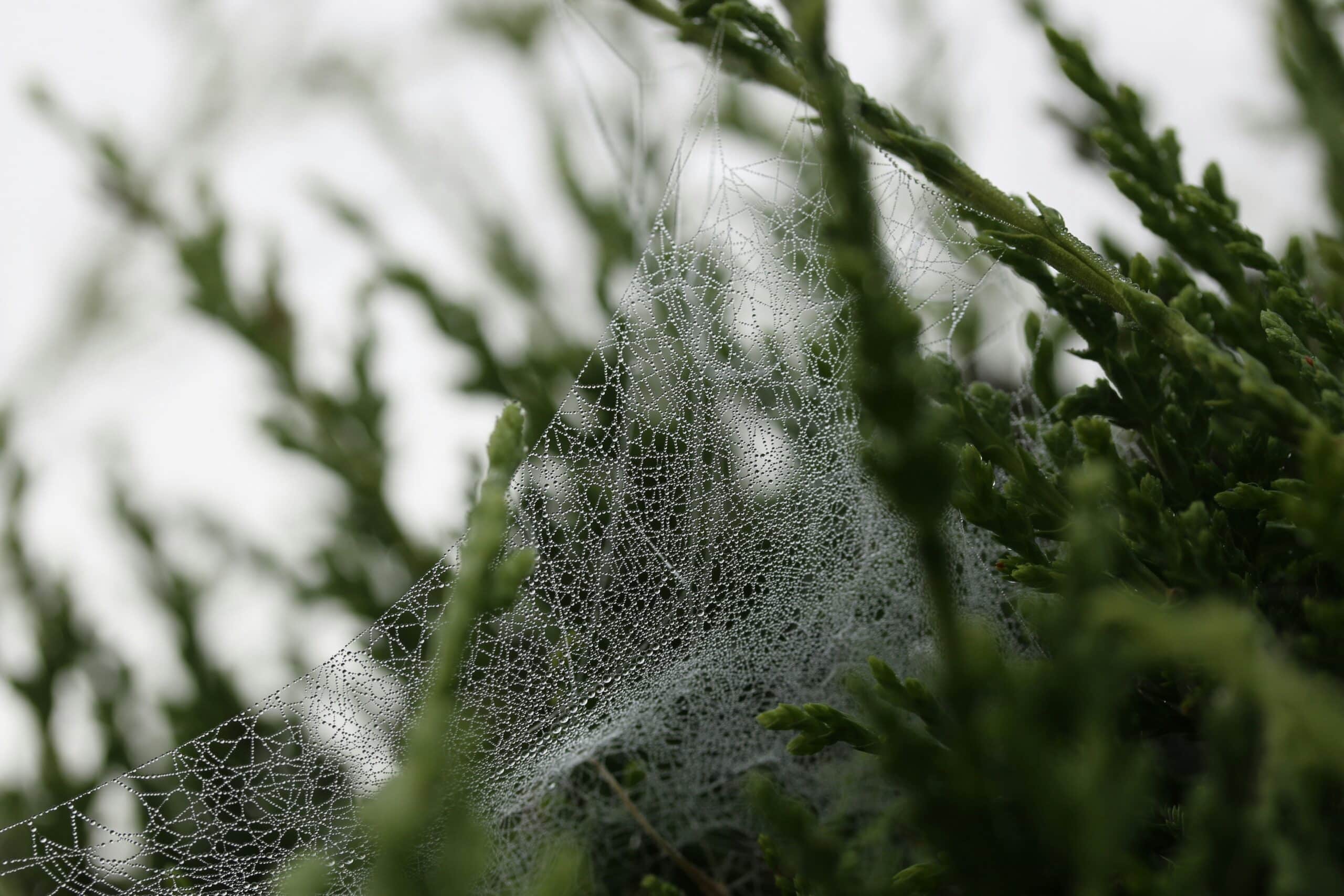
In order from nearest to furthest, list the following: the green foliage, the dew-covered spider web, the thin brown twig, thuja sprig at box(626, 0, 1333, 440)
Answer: the green foliage < thuja sprig at box(626, 0, 1333, 440) < the dew-covered spider web < the thin brown twig

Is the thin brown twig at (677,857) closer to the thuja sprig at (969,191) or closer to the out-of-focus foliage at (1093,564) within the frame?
the out-of-focus foliage at (1093,564)

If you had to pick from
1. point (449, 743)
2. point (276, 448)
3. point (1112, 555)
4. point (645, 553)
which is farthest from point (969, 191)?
point (276, 448)

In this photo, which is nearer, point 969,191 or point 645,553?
point 969,191

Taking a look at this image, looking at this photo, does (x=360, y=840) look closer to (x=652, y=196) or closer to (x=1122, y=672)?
(x=1122, y=672)

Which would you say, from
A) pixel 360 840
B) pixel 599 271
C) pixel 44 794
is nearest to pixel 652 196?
pixel 599 271

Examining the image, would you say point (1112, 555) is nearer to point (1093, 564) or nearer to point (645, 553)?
point (1093, 564)

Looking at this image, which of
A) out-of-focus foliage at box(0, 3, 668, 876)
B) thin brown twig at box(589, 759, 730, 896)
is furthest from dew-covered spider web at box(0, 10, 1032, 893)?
out-of-focus foliage at box(0, 3, 668, 876)

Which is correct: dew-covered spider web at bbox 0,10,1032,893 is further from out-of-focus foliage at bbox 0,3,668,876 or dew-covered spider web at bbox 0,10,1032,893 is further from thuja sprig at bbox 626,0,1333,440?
out-of-focus foliage at bbox 0,3,668,876

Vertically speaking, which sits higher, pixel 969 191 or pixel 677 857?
pixel 969 191
